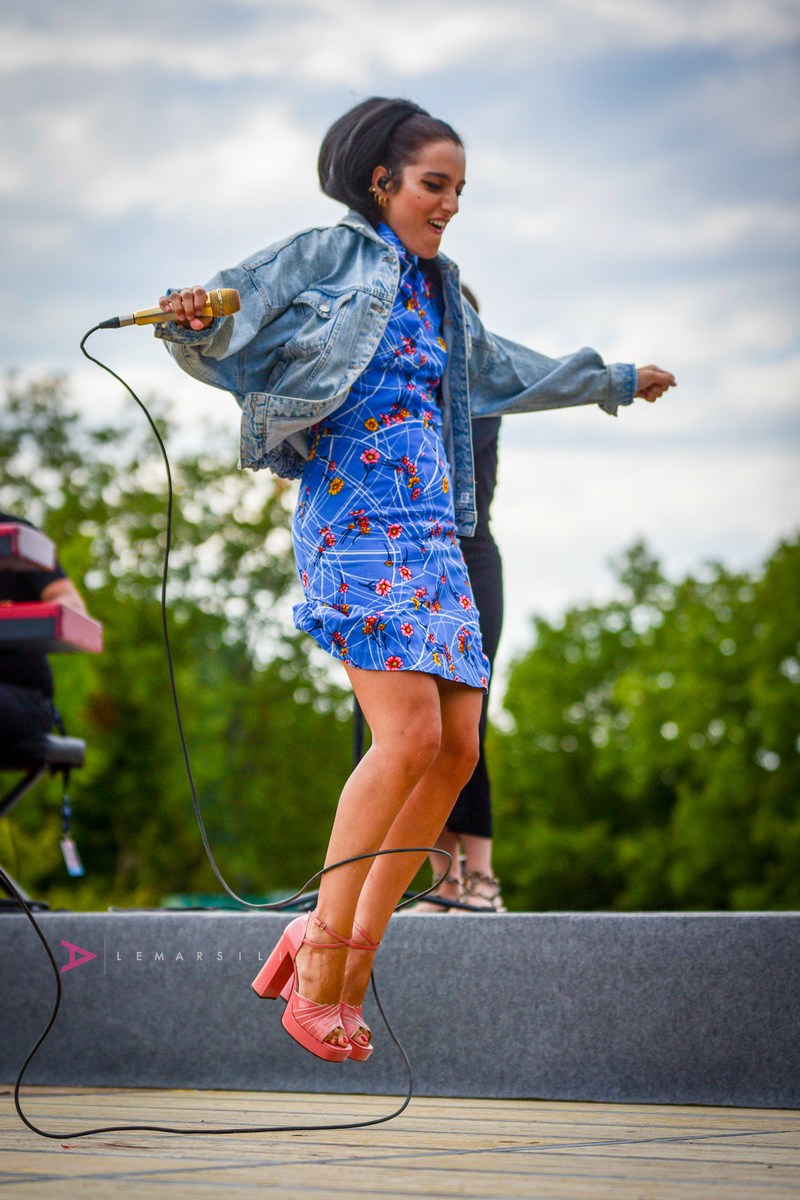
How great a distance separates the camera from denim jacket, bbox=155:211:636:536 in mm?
2291

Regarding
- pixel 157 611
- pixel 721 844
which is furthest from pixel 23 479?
pixel 721 844

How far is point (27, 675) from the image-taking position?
3939 mm

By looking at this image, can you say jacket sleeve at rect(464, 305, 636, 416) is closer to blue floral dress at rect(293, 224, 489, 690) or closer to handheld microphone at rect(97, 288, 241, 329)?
blue floral dress at rect(293, 224, 489, 690)

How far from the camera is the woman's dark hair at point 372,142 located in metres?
2.52

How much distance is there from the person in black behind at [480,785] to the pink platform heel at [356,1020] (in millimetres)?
1043

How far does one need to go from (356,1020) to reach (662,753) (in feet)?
75.6

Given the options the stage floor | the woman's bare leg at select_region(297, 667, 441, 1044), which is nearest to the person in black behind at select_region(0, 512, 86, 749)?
the stage floor

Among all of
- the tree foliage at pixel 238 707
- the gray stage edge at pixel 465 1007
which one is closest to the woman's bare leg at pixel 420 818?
the gray stage edge at pixel 465 1007

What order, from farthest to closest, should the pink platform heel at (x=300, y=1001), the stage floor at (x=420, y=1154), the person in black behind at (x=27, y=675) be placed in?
the person in black behind at (x=27, y=675) < the pink platform heel at (x=300, y=1001) < the stage floor at (x=420, y=1154)

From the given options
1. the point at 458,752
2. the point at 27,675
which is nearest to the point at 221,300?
the point at 458,752

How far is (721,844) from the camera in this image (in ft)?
74.2

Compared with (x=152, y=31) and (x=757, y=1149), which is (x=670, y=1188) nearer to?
(x=757, y=1149)

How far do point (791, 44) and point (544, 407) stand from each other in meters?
20.2

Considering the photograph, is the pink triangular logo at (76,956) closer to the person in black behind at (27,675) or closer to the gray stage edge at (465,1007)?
the gray stage edge at (465,1007)
